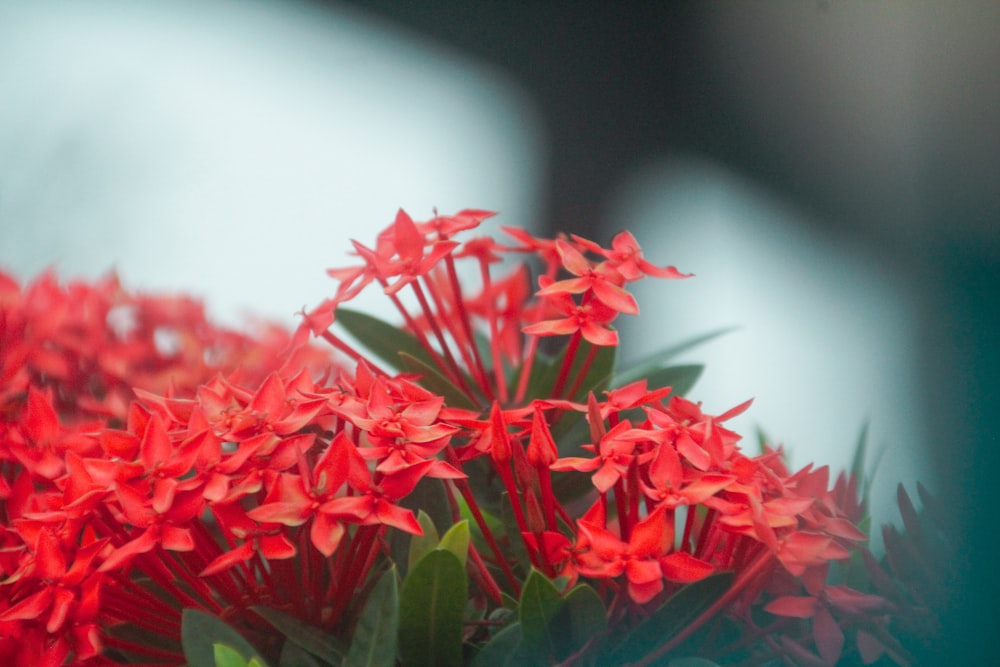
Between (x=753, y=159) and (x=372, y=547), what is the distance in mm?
1384

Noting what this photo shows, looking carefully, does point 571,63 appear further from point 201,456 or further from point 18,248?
point 201,456

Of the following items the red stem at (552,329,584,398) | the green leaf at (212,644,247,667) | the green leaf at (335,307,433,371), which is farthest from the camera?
the green leaf at (335,307,433,371)

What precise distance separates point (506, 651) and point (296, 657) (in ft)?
0.27

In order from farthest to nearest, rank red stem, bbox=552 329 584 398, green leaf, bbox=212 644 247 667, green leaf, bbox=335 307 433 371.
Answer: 1. green leaf, bbox=335 307 433 371
2. red stem, bbox=552 329 584 398
3. green leaf, bbox=212 644 247 667

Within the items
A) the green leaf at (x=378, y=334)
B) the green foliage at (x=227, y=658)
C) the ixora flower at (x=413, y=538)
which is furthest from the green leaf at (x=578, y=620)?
the green leaf at (x=378, y=334)

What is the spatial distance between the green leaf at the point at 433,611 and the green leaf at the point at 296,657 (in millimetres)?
34

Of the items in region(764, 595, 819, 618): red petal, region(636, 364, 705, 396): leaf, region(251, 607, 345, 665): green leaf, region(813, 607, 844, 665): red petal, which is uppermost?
region(636, 364, 705, 396): leaf

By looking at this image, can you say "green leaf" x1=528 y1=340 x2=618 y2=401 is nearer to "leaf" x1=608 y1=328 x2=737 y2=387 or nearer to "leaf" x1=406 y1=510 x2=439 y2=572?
"leaf" x1=608 y1=328 x2=737 y2=387

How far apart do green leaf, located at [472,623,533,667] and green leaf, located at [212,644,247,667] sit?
9cm

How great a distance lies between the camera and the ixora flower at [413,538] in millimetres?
312

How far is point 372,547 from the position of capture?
0.35 meters

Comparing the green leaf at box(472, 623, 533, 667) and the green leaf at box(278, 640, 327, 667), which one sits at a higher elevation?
the green leaf at box(472, 623, 533, 667)

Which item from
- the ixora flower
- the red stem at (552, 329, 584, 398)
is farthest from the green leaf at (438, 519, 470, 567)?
the red stem at (552, 329, 584, 398)

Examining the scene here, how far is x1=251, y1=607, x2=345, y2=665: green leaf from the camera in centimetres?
33
